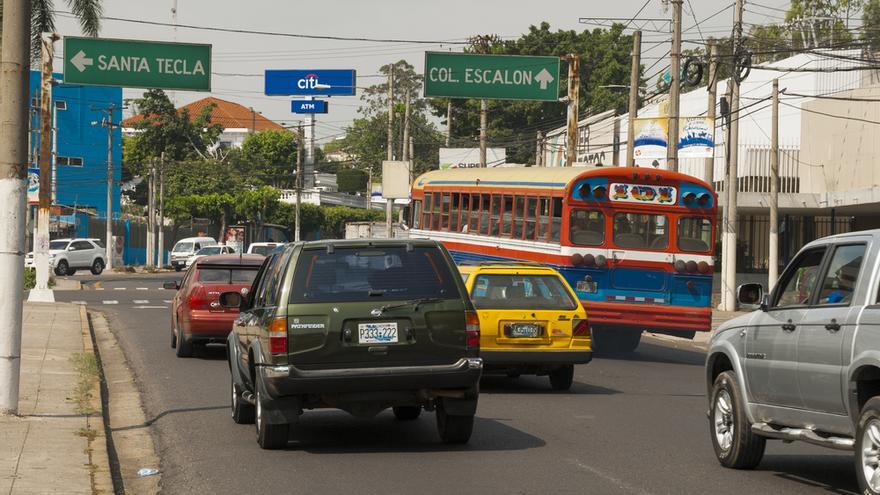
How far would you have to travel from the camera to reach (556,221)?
941 inches

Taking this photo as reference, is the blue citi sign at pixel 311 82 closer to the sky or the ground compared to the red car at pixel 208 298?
closer to the sky

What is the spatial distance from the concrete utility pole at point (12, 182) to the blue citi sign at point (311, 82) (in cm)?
3526

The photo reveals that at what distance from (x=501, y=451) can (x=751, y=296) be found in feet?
8.91

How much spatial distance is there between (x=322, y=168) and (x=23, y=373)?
123316 mm

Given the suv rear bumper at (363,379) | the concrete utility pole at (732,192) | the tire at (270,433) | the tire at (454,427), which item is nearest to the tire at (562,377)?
the tire at (454,427)

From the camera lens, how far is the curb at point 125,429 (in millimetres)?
10367

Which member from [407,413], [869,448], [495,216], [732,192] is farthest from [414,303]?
[732,192]

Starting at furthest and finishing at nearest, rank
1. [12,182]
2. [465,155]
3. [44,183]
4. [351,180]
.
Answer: [351,180] < [465,155] < [44,183] < [12,182]

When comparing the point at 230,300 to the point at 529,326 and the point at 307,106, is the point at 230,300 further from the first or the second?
the point at 307,106

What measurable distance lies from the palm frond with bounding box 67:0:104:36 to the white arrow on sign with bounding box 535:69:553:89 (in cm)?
1514

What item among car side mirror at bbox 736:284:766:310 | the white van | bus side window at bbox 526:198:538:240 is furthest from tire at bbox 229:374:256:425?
the white van

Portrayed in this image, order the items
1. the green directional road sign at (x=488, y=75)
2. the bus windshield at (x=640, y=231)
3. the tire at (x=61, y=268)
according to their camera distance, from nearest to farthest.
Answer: the bus windshield at (x=640, y=231) < the green directional road sign at (x=488, y=75) < the tire at (x=61, y=268)

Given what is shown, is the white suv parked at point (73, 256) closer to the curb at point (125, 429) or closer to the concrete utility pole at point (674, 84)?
the concrete utility pole at point (674, 84)

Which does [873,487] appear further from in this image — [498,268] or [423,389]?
[498,268]
